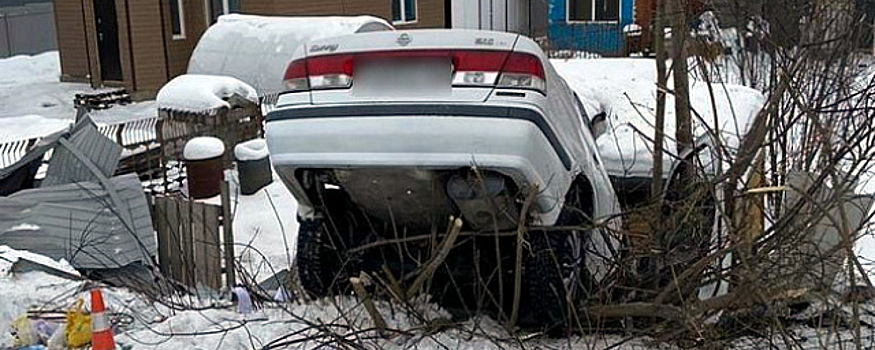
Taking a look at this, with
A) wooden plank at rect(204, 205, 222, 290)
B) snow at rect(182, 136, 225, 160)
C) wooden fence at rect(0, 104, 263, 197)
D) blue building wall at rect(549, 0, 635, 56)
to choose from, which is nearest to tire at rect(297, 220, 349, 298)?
wooden plank at rect(204, 205, 222, 290)

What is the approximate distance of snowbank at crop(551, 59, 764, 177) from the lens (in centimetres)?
488

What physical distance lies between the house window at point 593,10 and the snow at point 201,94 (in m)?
15.0

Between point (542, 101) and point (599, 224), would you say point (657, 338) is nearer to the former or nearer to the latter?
point (599, 224)

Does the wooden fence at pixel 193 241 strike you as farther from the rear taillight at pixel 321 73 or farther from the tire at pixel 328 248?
the rear taillight at pixel 321 73

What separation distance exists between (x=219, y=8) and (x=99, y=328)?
1509 cm

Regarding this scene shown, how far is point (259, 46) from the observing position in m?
15.5

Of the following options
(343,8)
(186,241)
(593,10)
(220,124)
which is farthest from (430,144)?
(593,10)

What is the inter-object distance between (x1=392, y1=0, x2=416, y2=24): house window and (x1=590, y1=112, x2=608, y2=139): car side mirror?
1692 cm

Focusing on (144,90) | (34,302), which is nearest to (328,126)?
(34,302)

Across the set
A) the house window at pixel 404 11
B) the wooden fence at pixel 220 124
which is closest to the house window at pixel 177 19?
the house window at pixel 404 11

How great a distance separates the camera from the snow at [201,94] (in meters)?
11.8

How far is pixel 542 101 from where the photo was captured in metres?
3.73

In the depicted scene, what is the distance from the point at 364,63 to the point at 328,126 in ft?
1.07

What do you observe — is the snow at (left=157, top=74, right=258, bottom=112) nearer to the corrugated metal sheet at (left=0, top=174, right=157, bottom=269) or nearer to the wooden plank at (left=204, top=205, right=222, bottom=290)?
the corrugated metal sheet at (left=0, top=174, right=157, bottom=269)
